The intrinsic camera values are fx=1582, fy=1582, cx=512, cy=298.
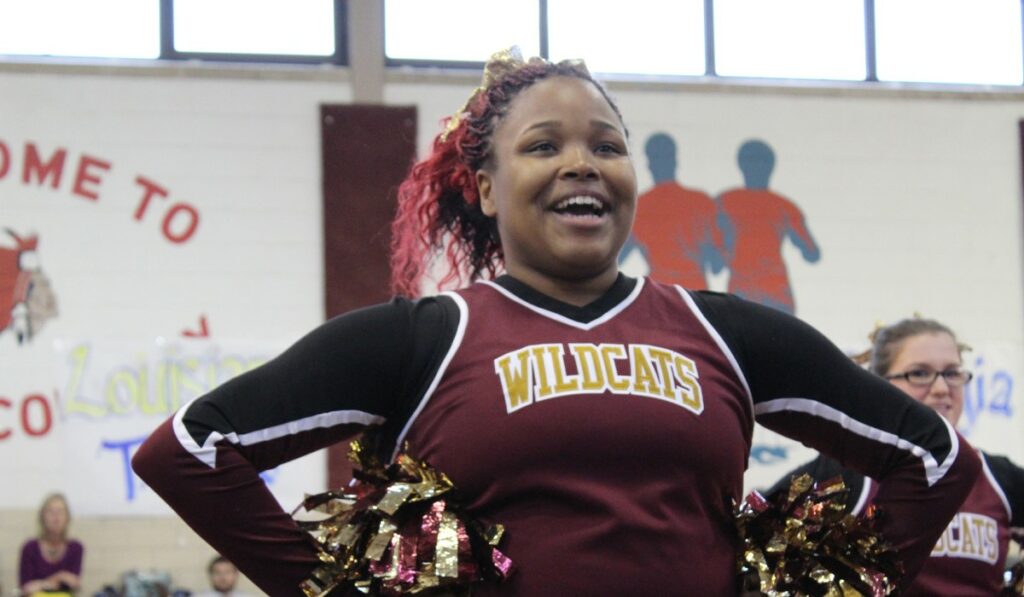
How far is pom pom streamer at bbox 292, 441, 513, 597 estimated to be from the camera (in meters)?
1.71

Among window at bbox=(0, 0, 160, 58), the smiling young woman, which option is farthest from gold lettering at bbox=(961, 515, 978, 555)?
window at bbox=(0, 0, 160, 58)

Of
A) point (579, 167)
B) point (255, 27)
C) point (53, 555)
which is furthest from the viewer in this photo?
point (255, 27)

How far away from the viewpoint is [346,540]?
1782 mm

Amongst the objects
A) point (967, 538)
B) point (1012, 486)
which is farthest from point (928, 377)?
point (967, 538)

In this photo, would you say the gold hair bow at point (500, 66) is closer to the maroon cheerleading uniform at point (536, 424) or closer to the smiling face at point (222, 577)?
the maroon cheerleading uniform at point (536, 424)

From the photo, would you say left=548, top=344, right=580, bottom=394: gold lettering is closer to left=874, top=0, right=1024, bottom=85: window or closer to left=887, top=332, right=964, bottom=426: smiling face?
left=887, top=332, right=964, bottom=426: smiling face

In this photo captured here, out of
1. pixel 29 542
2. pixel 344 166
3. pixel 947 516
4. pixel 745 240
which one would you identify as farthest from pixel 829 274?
pixel 947 516

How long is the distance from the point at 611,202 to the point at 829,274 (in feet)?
22.1

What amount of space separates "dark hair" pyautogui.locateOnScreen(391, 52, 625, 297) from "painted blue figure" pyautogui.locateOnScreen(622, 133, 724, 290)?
6.16m

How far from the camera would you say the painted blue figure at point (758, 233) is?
8391mm

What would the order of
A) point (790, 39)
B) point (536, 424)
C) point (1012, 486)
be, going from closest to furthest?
point (536, 424) → point (1012, 486) → point (790, 39)

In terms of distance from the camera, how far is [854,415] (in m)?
1.90

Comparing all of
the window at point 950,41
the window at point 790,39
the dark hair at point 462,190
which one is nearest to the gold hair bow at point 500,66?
the dark hair at point 462,190

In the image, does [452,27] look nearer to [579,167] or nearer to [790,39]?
[790,39]
